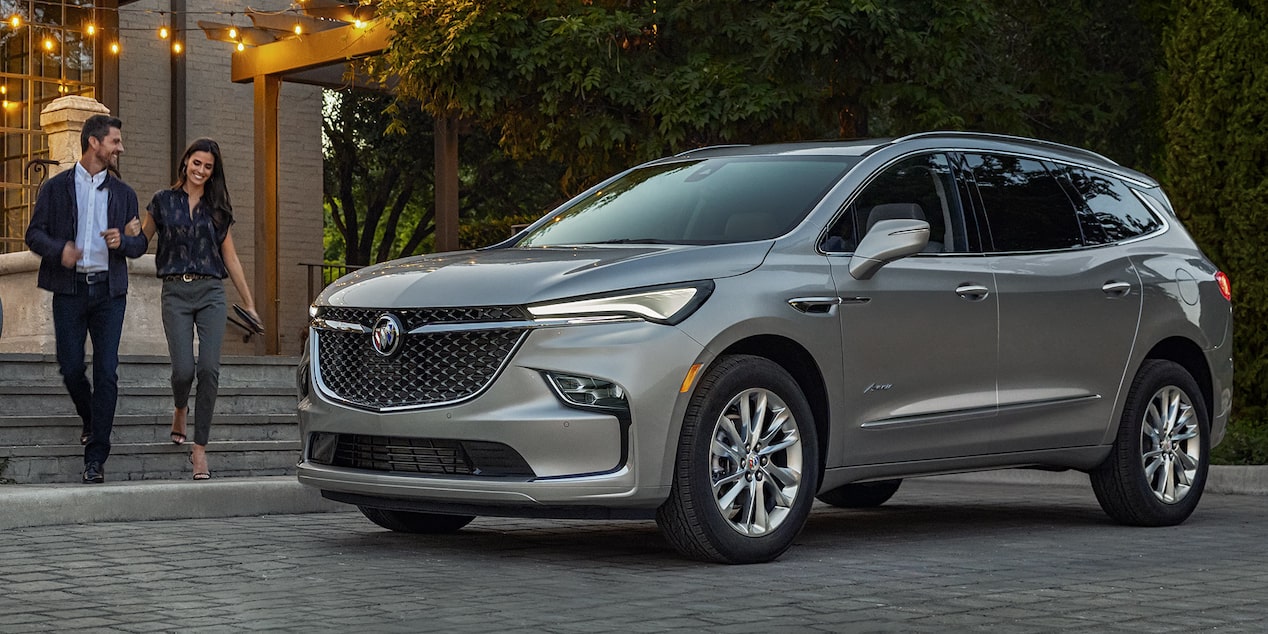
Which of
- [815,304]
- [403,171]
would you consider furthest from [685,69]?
[403,171]

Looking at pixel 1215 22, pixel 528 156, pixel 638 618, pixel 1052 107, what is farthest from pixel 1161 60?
pixel 638 618

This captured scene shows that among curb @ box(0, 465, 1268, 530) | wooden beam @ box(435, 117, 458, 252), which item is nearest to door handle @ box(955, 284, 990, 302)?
curb @ box(0, 465, 1268, 530)

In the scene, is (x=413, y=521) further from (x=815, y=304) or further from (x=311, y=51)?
(x=311, y=51)

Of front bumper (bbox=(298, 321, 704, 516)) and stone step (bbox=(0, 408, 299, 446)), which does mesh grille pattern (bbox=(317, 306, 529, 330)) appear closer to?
front bumper (bbox=(298, 321, 704, 516))

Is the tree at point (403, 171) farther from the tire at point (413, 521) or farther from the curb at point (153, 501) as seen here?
the tire at point (413, 521)

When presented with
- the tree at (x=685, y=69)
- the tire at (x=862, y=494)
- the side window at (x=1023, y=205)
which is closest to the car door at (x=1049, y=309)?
the side window at (x=1023, y=205)

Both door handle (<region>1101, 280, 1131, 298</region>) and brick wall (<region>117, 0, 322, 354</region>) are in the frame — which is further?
brick wall (<region>117, 0, 322, 354</region>)

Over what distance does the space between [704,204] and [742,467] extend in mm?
1498

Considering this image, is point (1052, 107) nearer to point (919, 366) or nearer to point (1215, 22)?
point (1215, 22)

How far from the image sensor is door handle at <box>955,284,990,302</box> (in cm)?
817

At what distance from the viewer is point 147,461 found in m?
10.6

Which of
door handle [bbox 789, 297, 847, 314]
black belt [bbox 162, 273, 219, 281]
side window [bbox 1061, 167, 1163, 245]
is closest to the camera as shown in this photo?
door handle [bbox 789, 297, 847, 314]

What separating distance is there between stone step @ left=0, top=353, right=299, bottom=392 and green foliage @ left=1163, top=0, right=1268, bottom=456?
740 cm

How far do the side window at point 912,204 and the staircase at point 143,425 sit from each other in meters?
4.77
